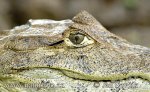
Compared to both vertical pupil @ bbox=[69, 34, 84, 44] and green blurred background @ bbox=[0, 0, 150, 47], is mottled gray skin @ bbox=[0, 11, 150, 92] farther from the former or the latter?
green blurred background @ bbox=[0, 0, 150, 47]

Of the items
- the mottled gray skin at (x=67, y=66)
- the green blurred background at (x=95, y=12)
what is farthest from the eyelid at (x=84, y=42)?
the green blurred background at (x=95, y=12)

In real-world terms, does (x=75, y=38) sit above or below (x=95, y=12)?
below

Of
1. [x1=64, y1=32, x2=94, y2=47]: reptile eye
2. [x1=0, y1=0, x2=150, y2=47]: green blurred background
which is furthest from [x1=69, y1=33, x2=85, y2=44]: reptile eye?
[x1=0, y1=0, x2=150, y2=47]: green blurred background

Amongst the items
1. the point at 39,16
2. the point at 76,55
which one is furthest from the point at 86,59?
the point at 39,16

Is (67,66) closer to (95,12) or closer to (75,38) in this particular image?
(75,38)

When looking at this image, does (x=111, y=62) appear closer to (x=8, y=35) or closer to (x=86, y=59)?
(x=86, y=59)

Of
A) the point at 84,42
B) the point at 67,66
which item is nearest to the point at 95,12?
the point at 84,42
